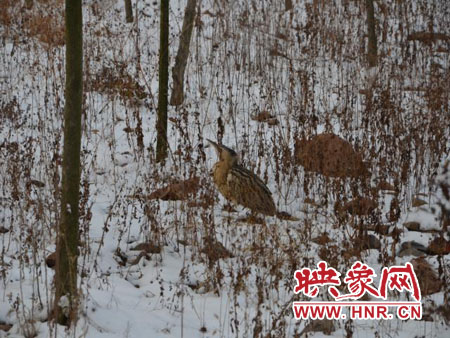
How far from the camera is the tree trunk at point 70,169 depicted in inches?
144

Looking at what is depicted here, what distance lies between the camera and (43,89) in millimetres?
8945

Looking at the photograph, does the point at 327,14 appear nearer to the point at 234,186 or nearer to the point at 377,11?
the point at 377,11

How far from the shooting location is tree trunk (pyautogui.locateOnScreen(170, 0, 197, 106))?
27.5ft

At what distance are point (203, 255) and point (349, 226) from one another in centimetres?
140

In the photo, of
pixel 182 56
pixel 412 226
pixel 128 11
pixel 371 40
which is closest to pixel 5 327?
pixel 412 226

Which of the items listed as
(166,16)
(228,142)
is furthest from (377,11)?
(166,16)

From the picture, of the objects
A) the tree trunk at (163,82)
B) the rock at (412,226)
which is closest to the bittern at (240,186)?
the tree trunk at (163,82)

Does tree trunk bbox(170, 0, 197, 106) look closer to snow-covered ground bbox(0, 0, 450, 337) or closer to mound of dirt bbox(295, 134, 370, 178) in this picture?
snow-covered ground bbox(0, 0, 450, 337)

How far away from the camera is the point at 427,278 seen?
4699 millimetres

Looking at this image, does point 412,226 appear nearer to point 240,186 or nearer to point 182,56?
point 240,186

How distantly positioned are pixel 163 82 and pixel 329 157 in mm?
1862

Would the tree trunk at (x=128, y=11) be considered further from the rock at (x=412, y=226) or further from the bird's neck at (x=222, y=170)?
the rock at (x=412, y=226)

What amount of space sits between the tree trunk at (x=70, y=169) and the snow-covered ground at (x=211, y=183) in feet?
0.55

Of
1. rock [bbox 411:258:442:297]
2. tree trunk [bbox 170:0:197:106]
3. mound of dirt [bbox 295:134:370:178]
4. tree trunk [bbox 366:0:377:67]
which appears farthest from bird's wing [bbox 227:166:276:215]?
tree trunk [bbox 366:0:377:67]
